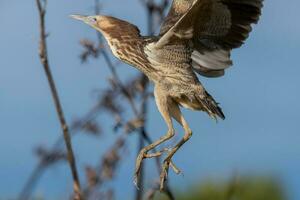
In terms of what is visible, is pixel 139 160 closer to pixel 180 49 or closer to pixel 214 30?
pixel 180 49

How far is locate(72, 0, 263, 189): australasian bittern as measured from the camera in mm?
3693

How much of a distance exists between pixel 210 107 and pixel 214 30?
0.40 meters

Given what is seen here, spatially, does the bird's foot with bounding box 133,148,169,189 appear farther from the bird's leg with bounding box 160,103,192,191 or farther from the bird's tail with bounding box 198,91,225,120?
the bird's tail with bounding box 198,91,225,120

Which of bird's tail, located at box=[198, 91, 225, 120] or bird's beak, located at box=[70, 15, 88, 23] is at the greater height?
bird's beak, located at box=[70, 15, 88, 23]

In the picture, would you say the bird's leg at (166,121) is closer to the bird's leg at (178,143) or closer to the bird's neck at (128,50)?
the bird's leg at (178,143)

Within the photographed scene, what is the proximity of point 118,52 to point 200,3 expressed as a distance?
389mm

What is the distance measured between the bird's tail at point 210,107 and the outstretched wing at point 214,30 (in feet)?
0.87

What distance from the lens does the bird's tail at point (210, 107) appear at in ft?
12.1

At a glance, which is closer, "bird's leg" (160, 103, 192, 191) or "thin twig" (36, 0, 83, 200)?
"bird's leg" (160, 103, 192, 191)

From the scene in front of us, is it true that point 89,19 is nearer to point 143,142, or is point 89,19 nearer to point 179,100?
point 179,100

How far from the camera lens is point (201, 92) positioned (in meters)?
3.72

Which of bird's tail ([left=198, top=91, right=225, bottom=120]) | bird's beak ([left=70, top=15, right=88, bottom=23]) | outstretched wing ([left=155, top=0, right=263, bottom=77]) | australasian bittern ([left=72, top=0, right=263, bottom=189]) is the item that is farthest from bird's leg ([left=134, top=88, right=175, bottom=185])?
bird's beak ([left=70, top=15, right=88, bottom=23])

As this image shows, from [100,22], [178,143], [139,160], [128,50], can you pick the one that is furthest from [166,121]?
[100,22]

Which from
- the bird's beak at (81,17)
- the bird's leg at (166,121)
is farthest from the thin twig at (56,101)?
the bird's leg at (166,121)
